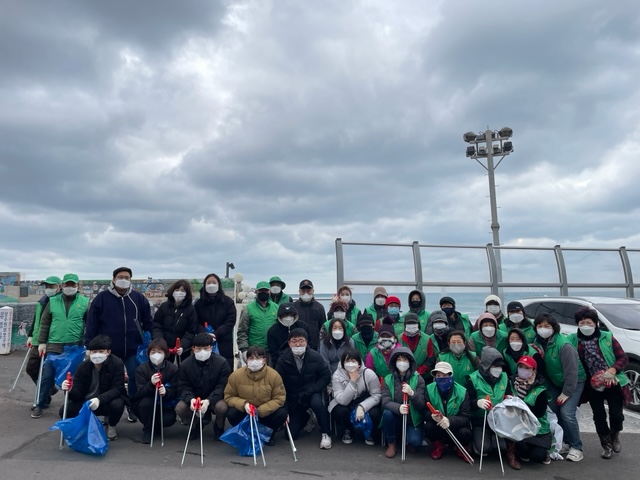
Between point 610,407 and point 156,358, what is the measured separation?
562 cm

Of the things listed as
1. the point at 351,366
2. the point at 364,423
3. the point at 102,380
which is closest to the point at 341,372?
the point at 351,366

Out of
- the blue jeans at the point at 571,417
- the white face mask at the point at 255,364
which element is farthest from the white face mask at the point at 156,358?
the blue jeans at the point at 571,417

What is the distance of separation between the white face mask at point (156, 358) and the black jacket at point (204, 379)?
0.28 m

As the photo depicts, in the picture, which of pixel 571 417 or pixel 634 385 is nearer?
pixel 571 417

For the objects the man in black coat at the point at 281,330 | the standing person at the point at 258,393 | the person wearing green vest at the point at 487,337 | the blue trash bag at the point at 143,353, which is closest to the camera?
the standing person at the point at 258,393

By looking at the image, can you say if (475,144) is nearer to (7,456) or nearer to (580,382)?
(580,382)

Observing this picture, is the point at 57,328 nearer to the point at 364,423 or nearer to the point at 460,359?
the point at 364,423

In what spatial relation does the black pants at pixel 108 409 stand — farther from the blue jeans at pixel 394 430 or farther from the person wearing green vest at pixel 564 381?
the person wearing green vest at pixel 564 381

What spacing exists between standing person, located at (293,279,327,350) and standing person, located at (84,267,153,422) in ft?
7.83

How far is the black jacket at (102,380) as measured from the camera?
6344 millimetres

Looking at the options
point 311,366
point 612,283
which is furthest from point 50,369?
point 612,283

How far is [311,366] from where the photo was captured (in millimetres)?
6684

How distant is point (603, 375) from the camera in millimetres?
5941

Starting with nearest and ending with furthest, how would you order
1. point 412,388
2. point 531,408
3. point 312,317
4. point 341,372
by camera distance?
point 531,408
point 412,388
point 341,372
point 312,317
